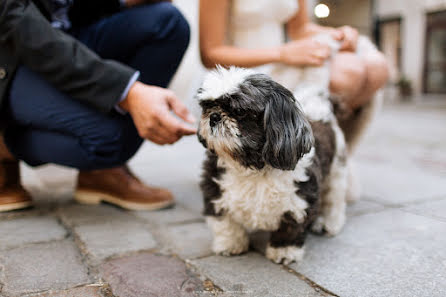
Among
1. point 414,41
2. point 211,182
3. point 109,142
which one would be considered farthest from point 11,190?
point 414,41

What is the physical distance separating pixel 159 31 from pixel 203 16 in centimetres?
38

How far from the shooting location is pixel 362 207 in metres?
2.39

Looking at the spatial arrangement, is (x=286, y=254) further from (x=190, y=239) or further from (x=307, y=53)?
(x=307, y=53)

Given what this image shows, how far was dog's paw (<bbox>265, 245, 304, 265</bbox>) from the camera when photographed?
65.2 inches

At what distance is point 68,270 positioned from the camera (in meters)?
1.55

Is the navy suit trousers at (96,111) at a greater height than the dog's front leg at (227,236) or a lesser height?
greater

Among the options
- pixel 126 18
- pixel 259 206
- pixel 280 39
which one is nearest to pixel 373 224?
pixel 259 206

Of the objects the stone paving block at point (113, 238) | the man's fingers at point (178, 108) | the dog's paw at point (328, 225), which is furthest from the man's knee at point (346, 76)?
the stone paving block at point (113, 238)

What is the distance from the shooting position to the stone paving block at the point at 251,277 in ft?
4.73

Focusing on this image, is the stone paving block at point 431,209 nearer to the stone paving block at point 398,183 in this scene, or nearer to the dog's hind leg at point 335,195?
the stone paving block at point 398,183

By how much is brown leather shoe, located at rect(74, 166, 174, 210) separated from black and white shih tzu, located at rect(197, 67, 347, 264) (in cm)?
64

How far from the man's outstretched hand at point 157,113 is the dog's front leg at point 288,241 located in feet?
1.74

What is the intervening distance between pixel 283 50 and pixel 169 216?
1.06 metres

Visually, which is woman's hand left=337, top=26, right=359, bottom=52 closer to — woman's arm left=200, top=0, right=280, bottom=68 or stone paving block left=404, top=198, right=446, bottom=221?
woman's arm left=200, top=0, right=280, bottom=68
